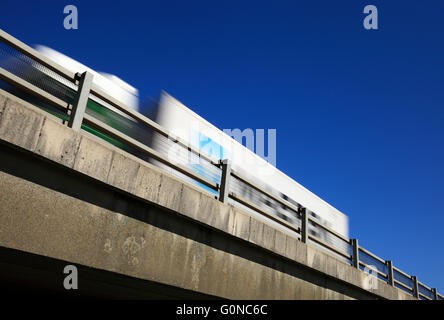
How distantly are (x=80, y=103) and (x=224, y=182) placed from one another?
2636 millimetres

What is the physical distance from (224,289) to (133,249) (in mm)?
1773

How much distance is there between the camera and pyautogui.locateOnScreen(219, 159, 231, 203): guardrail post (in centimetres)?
614

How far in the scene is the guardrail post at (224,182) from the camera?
6137 mm

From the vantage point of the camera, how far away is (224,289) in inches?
223

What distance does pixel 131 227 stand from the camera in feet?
15.1

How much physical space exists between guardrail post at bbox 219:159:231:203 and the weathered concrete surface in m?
0.36

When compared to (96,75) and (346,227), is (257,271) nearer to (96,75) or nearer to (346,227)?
(96,75)

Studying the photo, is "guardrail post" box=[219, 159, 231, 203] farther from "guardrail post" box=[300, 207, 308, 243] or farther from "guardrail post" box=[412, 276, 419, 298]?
"guardrail post" box=[412, 276, 419, 298]
